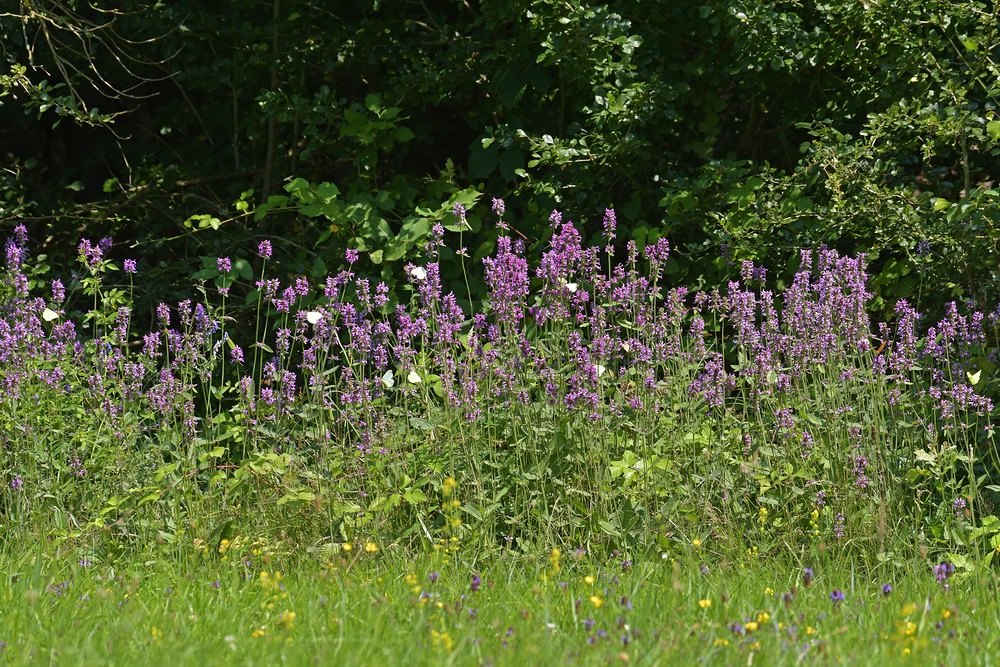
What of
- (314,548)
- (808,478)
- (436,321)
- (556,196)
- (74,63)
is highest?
(74,63)

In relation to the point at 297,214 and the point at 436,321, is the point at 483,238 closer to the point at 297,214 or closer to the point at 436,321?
A: the point at 297,214

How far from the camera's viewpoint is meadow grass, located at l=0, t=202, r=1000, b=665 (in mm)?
3482

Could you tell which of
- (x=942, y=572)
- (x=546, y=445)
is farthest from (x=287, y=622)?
(x=942, y=572)

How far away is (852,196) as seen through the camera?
5.46m

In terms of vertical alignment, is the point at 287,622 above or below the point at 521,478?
below

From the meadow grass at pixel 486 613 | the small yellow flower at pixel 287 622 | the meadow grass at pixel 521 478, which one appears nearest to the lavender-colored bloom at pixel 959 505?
the meadow grass at pixel 521 478

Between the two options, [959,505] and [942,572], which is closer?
[942,572]

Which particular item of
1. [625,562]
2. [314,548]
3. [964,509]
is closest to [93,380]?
[314,548]

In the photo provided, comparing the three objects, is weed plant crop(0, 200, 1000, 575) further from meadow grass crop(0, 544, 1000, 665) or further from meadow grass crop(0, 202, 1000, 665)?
meadow grass crop(0, 544, 1000, 665)

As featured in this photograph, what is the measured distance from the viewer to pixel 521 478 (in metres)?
4.09

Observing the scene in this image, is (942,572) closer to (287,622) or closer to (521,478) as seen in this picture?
(521,478)

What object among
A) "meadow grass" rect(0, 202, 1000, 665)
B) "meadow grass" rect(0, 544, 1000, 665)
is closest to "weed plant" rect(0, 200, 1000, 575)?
"meadow grass" rect(0, 202, 1000, 665)

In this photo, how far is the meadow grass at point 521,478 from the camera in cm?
348

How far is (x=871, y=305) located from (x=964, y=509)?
1676mm
